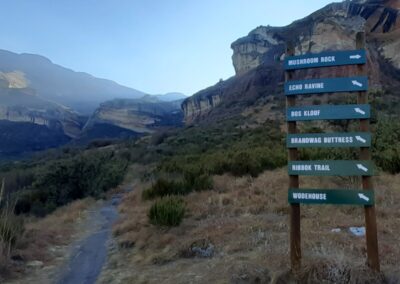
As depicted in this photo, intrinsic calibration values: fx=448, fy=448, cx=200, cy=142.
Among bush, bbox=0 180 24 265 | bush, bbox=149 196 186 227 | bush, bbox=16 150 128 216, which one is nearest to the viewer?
bush, bbox=0 180 24 265

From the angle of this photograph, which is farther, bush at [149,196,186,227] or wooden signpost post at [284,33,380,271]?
bush at [149,196,186,227]

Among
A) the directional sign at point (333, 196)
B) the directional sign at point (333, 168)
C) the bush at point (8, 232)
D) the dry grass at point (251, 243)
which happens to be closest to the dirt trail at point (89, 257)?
the dry grass at point (251, 243)

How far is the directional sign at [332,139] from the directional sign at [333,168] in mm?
201

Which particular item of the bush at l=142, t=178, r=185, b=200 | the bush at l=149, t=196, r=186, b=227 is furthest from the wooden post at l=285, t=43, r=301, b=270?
the bush at l=142, t=178, r=185, b=200

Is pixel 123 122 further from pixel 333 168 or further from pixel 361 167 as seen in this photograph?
pixel 361 167

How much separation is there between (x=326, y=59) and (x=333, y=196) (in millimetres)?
1559

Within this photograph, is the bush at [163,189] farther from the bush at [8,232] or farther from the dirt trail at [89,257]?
the bush at [8,232]

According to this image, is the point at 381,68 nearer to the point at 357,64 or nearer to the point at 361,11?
the point at 361,11

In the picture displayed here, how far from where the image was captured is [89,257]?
775cm

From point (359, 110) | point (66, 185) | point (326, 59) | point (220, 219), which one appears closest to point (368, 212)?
point (359, 110)

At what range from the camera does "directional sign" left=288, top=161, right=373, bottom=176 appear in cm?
487

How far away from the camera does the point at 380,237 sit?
6.67m

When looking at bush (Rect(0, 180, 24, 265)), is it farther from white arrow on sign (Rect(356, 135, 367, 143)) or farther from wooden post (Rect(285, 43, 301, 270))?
white arrow on sign (Rect(356, 135, 367, 143))

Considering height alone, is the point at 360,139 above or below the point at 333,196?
above
